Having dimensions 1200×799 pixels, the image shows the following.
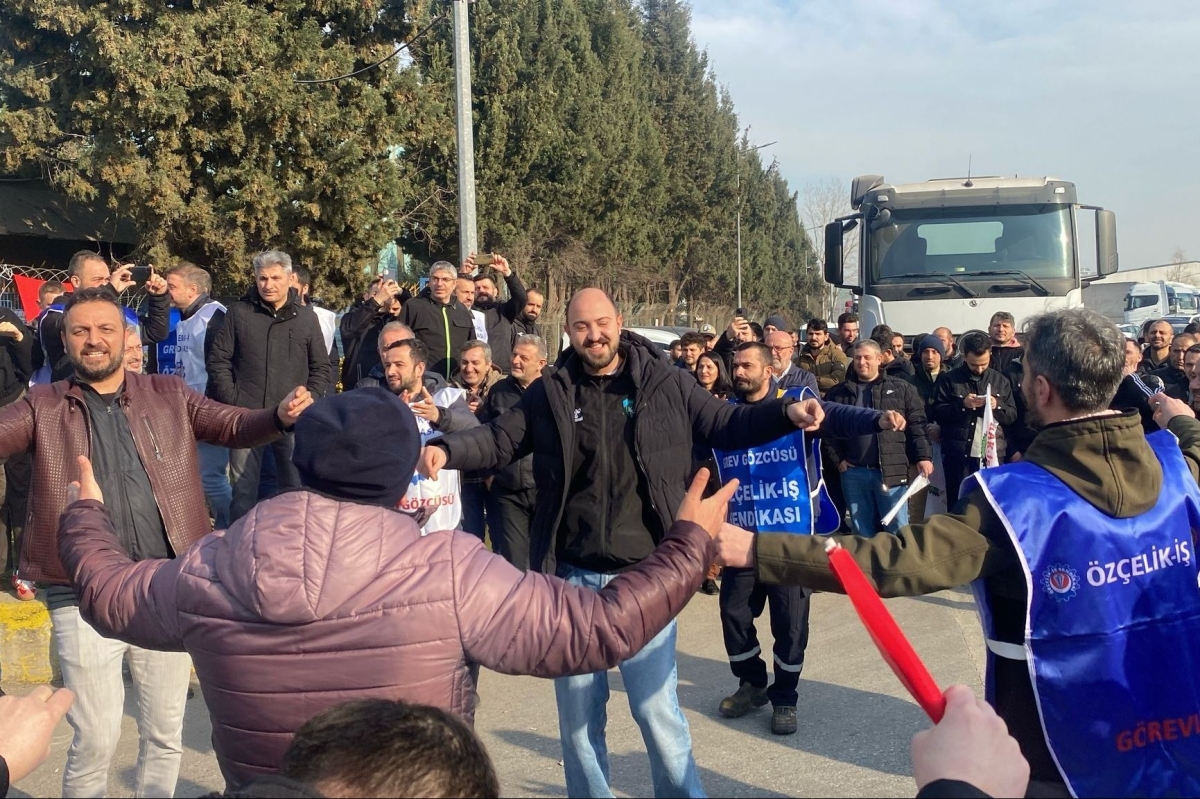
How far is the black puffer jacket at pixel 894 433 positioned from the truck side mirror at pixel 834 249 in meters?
3.77

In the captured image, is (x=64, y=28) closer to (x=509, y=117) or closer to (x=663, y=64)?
(x=509, y=117)

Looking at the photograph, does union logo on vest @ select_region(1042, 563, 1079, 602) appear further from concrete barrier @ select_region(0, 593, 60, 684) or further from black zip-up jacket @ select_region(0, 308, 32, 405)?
black zip-up jacket @ select_region(0, 308, 32, 405)

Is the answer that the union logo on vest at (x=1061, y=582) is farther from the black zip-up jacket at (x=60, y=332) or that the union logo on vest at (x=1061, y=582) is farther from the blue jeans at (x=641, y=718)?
the black zip-up jacket at (x=60, y=332)

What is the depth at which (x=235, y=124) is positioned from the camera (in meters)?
17.1

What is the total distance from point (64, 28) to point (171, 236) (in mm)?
3420

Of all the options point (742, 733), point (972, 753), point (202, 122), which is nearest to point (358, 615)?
point (972, 753)

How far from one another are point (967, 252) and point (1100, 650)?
9.64m

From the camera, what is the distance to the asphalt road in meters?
4.73

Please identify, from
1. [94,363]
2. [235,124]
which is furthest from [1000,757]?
[235,124]

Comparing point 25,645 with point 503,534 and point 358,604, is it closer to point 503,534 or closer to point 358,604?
point 503,534

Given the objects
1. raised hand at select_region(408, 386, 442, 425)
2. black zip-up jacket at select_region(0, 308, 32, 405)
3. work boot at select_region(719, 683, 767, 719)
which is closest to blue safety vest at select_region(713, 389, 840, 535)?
work boot at select_region(719, 683, 767, 719)

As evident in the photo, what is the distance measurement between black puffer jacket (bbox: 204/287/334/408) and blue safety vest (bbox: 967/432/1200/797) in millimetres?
5400

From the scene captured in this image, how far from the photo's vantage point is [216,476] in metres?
7.16

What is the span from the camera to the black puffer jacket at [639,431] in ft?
12.7
